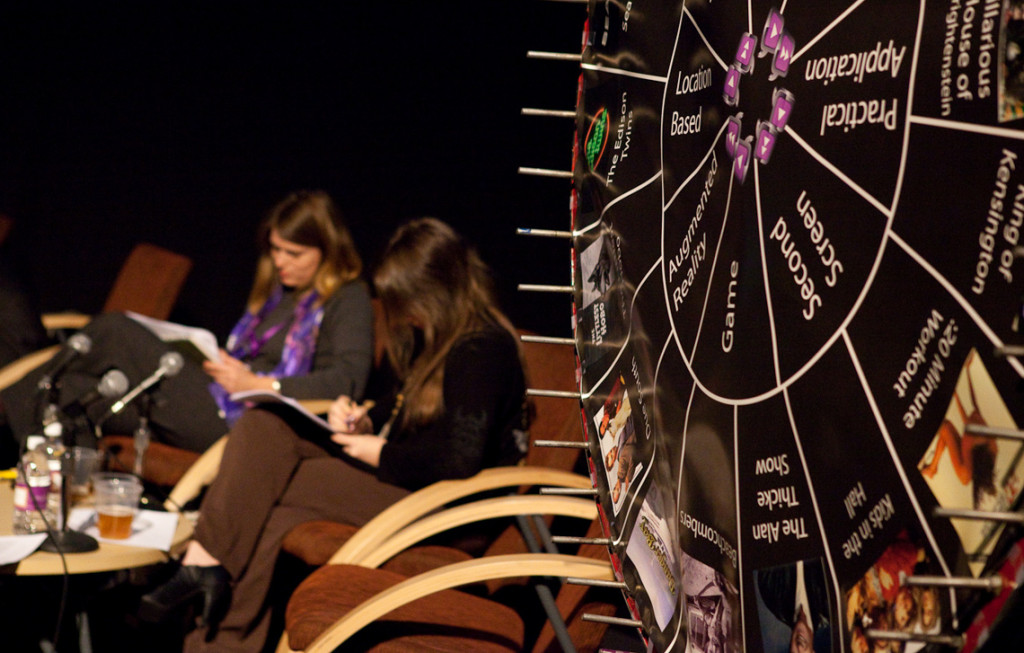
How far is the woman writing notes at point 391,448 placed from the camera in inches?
94.5

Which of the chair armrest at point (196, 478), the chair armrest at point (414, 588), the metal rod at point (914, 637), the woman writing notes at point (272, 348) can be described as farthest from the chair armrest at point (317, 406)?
the metal rod at point (914, 637)

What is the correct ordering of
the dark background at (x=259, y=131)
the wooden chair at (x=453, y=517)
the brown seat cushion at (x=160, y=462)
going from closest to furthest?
the wooden chair at (x=453, y=517)
the brown seat cushion at (x=160, y=462)
the dark background at (x=259, y=131)

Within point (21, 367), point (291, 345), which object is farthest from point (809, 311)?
point (21, 367)

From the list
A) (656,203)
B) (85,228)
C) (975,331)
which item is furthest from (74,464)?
(85,228)

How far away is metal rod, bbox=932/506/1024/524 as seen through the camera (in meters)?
0.44

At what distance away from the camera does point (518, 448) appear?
8.29ft

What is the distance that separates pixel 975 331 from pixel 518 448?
2.08 m

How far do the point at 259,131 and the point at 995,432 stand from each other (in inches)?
175

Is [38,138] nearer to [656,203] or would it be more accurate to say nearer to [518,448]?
[518,448]

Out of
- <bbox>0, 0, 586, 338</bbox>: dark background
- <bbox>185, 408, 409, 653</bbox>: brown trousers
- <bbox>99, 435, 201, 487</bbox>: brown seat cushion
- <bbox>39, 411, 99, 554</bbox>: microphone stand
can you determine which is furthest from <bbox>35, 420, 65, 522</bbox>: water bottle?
<bbox>0, 0, 586, 338</bbox>: dark background

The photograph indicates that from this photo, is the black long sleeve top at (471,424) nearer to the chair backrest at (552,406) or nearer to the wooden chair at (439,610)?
the chair backrest at (552,406)

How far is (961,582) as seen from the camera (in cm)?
47

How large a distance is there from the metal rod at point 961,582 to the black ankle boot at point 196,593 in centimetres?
217

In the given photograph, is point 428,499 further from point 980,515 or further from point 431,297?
point 980,515
